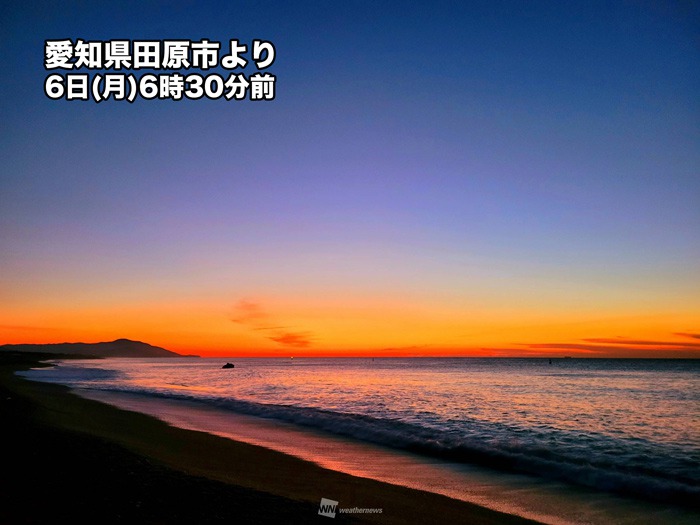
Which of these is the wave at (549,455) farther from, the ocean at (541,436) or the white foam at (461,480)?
the white foam at (461,480)

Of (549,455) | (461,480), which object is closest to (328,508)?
(461,480)

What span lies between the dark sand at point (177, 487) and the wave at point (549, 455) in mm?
4705

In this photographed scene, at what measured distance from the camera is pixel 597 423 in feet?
75.9

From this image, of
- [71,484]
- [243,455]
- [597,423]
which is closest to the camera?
[71,484]

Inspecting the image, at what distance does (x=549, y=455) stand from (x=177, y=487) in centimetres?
1156

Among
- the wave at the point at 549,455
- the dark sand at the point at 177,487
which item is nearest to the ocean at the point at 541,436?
the wave at the point at 549,455

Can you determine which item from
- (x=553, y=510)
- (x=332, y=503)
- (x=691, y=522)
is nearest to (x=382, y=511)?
(x=332, y=503)

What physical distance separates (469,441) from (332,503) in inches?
384

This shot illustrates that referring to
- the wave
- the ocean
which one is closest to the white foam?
the ocean

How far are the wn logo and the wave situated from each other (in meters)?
7.23

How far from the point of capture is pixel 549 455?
15.6 metres

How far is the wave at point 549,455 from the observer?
12.7 m

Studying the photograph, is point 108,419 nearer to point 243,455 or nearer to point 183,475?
point 243,455

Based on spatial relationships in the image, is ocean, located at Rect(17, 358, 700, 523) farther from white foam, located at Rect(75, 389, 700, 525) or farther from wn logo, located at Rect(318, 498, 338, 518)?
wn logo, located at Rect(318, 498, 338, 518)
